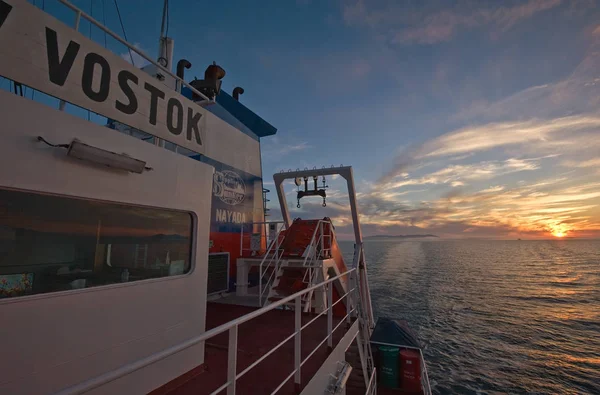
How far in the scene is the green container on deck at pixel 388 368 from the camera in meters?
8.95

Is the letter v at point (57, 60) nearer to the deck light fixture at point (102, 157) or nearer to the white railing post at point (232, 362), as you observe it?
the deck light fixture at point (102, 157)

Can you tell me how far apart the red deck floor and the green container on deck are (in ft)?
13.2

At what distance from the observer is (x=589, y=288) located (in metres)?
35.8

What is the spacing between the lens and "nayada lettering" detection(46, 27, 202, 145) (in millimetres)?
2795

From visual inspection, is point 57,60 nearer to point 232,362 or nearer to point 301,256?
point 232,362

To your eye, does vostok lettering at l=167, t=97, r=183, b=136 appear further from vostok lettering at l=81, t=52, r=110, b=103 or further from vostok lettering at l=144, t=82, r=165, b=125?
vostok lettering at l=81, t=52, r=110, b=103

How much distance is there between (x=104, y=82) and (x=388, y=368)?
9.82m

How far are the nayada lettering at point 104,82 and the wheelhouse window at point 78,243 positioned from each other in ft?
3.65

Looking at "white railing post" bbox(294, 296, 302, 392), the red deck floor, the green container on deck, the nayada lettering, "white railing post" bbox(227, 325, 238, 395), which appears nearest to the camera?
"white railing post" bbox(227, 325, 238, 395)

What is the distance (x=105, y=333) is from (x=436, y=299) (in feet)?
98.4

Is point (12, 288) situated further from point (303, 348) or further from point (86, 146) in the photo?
point (303, 348)

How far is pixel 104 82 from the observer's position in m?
3.21

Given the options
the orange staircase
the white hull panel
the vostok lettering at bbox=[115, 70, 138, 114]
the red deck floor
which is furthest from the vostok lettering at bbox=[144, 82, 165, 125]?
the orange staircase

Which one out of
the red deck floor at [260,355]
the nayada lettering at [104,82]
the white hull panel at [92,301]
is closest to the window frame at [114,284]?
the white hull panel at [92,301]
